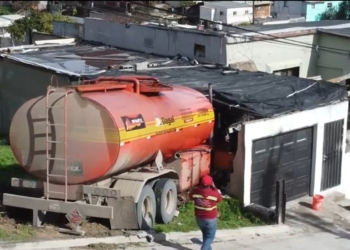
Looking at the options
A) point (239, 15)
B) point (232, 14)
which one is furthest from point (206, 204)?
point (239, 15)

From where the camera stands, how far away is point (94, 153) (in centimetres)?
1192

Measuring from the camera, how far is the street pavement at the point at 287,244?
12180 millimetres

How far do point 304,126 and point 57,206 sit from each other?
7.43 meters

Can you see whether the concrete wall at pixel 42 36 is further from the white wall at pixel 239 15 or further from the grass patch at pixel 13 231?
the white wall at pixel 239 15

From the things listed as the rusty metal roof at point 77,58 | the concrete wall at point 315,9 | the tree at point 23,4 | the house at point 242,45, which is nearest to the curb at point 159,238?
the rusty metal roof at point 77,58

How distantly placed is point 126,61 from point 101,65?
152cm

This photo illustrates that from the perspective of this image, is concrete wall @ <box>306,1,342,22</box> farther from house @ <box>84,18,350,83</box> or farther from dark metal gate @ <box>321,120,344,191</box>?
dark metal gate @ <box>321,120,344,191</box>

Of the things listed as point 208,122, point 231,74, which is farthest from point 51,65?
point 208,122

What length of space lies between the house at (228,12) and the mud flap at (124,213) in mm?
57544

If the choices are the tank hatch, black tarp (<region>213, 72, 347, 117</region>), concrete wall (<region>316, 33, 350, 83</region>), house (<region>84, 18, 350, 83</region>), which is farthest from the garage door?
concrete wall (<region>316, 33, 350, 83</region>)

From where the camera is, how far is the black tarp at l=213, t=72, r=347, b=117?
1659 cm

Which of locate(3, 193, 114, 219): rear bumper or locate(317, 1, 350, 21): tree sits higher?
locate(3, 193, 114, 219): rear bumper

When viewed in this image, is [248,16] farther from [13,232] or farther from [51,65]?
[13,232]

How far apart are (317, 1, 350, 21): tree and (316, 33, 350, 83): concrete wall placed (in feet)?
165
